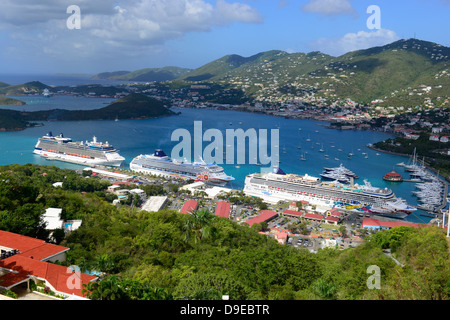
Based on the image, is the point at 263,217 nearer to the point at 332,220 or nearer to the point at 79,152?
the point at 332,220

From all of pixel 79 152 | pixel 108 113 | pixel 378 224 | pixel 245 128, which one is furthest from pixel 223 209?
pixel 108 113

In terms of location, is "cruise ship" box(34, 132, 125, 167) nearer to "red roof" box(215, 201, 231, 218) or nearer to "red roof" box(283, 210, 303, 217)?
"red roof" box(215, 201, 231, 218)

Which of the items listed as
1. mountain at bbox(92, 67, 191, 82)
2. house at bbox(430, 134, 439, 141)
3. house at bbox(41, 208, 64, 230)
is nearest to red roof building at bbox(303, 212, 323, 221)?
house at bbox(41, 208, 64, 230)

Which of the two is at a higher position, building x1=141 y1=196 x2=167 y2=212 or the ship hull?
the ship hull

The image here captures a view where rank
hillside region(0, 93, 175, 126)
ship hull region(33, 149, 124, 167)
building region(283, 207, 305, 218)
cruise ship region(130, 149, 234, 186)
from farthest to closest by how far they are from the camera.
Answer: hillside region(0, 93, 175, 126), ship hull region(33, 149, 124, 167), cruise ship region(130, 149, 234, 186), building region(283, 207, 305, 218)
